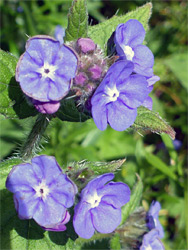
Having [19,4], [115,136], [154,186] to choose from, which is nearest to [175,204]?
[154,186]

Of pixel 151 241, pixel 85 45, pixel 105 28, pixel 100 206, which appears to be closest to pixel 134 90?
pixel 85 45

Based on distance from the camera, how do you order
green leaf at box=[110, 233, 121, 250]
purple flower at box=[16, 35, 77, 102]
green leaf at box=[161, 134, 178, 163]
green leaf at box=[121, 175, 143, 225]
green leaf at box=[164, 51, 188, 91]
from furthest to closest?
green leaf at box=[164, 51, 188, 91] < green leaf at box=[161, 134, 178, 163] < green leaf at box=[121, 175, 143, 225] < green leaf at box=[110, 233, 121, 250] < purple flower at box=[16, 35, 77, 102]

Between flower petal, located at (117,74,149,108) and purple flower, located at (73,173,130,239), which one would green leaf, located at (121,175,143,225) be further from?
flower petal, located at (117,74,149,108)

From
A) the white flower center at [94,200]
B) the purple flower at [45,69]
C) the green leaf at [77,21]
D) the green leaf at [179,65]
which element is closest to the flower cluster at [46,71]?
the purple flower at [45,69]

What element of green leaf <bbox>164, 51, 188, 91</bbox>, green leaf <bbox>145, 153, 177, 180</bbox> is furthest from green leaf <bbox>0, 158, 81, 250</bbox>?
green leaf <bbox>164, 51, 188, 91</bbox>

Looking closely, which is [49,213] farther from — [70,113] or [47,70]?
[47,70]

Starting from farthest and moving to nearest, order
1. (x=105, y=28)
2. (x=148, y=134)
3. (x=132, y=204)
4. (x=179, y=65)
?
(x=179, y=65) → (x=148, y=134) → (x=132, y=204) → (x=105, y=28)
